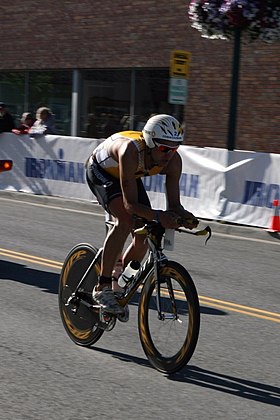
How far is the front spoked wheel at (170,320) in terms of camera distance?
5551 mm

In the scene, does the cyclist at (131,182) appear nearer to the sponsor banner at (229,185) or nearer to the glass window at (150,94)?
the sponsor banner at (229,185)

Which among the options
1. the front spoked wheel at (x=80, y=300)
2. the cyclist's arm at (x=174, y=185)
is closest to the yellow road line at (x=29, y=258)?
the front spoked wheel at (x=80, y=300)

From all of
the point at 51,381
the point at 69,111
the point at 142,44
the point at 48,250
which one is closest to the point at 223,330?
the point at 51,381

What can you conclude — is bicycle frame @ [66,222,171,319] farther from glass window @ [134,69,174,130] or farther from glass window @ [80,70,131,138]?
glass window @ [80,70,131,138]

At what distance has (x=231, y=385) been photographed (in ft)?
18.5

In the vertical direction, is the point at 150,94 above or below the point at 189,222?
above

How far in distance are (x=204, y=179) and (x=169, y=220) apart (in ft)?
30.0

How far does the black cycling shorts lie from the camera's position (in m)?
6.07

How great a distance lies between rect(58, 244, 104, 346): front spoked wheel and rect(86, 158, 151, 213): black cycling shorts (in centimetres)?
49

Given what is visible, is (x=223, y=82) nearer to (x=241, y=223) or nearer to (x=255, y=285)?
(x=241, y=223)

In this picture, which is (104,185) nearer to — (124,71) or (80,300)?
(80,300)

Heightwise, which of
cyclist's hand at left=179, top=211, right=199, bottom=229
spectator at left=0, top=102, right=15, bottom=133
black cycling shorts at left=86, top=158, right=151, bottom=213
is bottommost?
spectator at left=0, top=102, right=15, bottom=133

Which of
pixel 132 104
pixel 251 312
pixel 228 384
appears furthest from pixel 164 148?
pixel 132 104

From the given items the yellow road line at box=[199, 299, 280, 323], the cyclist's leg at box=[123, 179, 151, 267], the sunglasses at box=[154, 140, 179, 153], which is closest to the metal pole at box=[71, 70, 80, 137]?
the yellow road line at box=[199, 299, 280, 323]
